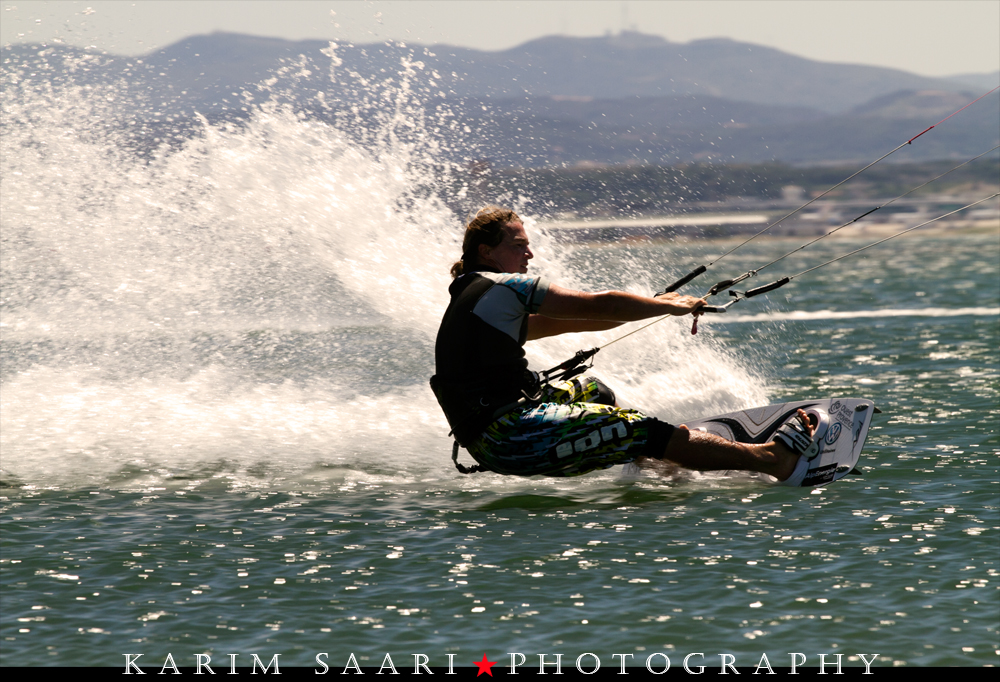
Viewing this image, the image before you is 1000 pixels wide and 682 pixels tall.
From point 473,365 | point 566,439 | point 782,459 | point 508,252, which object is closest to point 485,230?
point 508,252

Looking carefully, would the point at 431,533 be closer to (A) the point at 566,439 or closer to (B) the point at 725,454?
(A) the point at 566,439

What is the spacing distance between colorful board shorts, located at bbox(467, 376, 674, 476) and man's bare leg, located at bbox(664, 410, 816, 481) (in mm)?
101

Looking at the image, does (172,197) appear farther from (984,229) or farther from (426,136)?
(984,229)

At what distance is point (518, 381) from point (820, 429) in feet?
6.97

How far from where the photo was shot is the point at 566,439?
6582 millimetres

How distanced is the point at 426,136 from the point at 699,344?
6.06 meters

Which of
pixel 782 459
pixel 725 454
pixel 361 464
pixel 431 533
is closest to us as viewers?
pixel 431 533

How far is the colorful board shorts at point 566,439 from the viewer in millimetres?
6586

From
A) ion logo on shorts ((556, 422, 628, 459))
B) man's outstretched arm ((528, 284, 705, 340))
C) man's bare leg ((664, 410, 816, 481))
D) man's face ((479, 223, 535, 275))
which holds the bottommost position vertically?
man's bare leg ((664, 410, 816, 481))

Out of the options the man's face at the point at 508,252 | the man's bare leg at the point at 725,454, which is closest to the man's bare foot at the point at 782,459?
the man's bare leg at the point at 725,454

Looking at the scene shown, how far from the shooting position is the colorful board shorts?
6586 mm

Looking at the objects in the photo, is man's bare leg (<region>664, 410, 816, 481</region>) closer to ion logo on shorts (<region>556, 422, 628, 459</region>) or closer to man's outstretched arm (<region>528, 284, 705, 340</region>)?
ion logo on shorts (<region>556, 422, 628, 459</region>)

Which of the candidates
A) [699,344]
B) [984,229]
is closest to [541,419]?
[699,344]

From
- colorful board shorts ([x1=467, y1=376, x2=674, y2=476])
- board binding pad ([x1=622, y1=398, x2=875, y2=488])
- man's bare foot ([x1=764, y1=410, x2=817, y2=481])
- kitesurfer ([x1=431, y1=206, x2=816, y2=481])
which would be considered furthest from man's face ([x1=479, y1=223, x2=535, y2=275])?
man's bare foot ([x1=764, y1=410, x2=817, y2=481])
